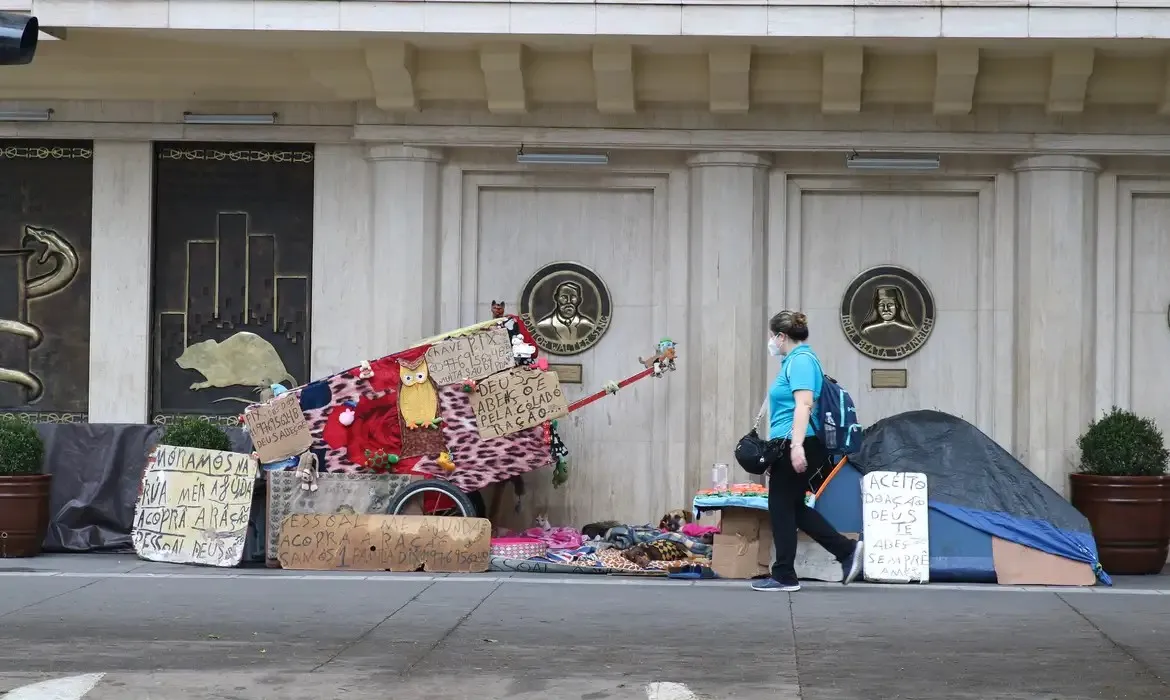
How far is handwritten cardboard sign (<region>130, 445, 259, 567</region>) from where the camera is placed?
1230 centimetres

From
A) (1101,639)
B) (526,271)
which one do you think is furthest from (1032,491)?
(526,271)

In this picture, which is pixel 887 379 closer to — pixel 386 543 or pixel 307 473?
pixel 386 543

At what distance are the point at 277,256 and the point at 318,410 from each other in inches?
85.8

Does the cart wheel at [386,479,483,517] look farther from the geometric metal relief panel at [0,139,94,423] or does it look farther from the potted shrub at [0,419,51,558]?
the geometric metal relief panel at [0,139,94,423]

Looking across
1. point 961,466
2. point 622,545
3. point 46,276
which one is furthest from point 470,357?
point 46,276

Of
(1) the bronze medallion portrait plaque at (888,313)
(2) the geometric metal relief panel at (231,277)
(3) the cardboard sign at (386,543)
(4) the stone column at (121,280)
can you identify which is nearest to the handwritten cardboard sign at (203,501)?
(3) the cardboard sign at (386,543)

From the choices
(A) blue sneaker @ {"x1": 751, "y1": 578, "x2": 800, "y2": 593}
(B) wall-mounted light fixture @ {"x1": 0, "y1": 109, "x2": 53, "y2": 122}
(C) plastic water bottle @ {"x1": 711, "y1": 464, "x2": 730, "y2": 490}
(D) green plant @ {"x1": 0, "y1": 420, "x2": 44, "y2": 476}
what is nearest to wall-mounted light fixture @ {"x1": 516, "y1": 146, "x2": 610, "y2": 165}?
(C) plastic water bottle @ {"x1": 711, "y1": 464, "x2": 730, "y2": 490}

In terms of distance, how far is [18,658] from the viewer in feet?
27.5

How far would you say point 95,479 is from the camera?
43.0 feet

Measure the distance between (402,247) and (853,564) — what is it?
15.5ft

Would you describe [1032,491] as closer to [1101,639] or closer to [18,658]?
[1101,639]

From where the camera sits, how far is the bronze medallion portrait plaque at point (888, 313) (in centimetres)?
1377

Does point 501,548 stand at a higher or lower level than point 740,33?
lower

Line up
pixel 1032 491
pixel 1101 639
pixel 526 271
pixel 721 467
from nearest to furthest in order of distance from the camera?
pixel 1101 639 → pixel 1032 491 → pixel 721 467 → pixel 526 271
